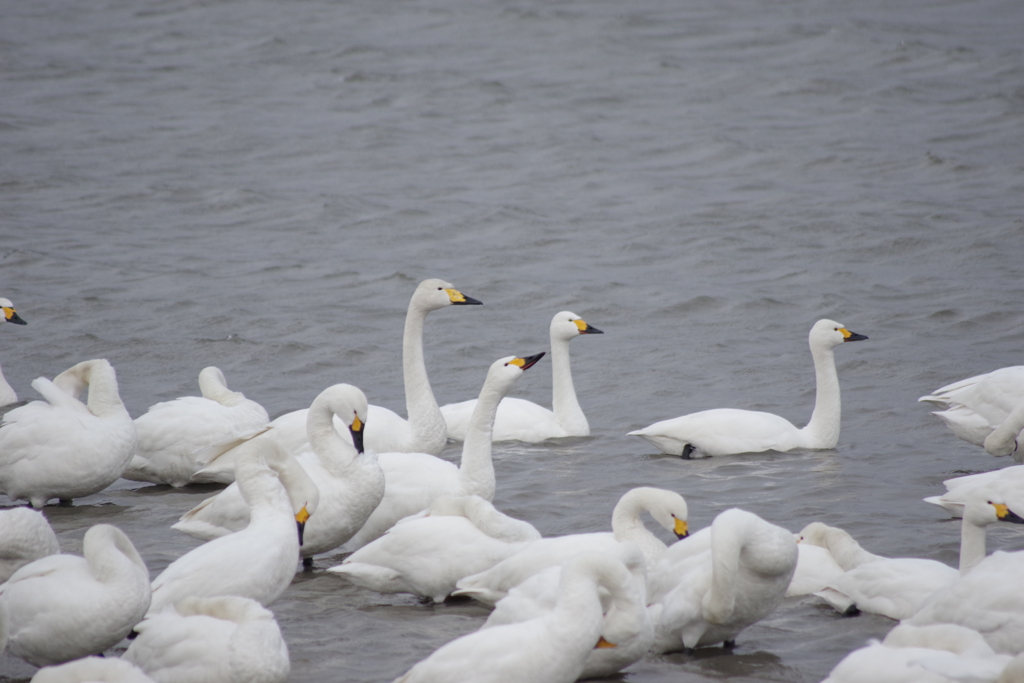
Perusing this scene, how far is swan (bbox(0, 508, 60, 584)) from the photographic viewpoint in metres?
5.46

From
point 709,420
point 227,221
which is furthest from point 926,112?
point 709,420

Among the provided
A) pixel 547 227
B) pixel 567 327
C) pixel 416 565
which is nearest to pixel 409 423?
pixel 567 327

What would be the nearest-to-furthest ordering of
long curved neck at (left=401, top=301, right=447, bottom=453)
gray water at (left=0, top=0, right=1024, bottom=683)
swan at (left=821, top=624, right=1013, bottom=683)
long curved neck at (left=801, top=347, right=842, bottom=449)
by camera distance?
swan at (left=821, top=624, right=1013, bottom=683) → gray water at (left=0, top=0, right=1024, bottom=683) → long curved neck at (left=401, top=301, right=447, bottom=453) → long curved neck at (left=801, top=347, right=842, bottom=449)

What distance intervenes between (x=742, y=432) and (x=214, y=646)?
5.68 metres

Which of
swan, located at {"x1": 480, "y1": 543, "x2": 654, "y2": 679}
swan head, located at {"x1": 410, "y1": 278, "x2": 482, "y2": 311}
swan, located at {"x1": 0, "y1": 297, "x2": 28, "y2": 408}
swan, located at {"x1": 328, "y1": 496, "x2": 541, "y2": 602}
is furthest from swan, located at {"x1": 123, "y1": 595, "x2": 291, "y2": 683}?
swan, located at {"x1": 0, "y1": 297, "x2": 28, "y2": 408}

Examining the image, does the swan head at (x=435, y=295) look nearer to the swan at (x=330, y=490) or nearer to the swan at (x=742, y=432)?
the swan at (x=742, y=432)

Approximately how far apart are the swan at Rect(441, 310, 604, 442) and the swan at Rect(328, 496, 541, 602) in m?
3.89

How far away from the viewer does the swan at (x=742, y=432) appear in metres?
9.42

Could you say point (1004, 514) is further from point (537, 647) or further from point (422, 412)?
point (422, 412)

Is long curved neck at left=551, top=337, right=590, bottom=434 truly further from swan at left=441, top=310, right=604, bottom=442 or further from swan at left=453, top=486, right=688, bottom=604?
swan at left=453, top=486, right=688, bottom=604

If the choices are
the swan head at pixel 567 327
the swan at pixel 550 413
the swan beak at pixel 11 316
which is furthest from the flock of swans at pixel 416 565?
the swan beak at pixel 11 316

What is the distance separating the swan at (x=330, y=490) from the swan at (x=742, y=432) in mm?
3366

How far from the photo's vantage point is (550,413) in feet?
35.2

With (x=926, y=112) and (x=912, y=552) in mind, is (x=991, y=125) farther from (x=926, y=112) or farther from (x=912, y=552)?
(x=912, y=552)
